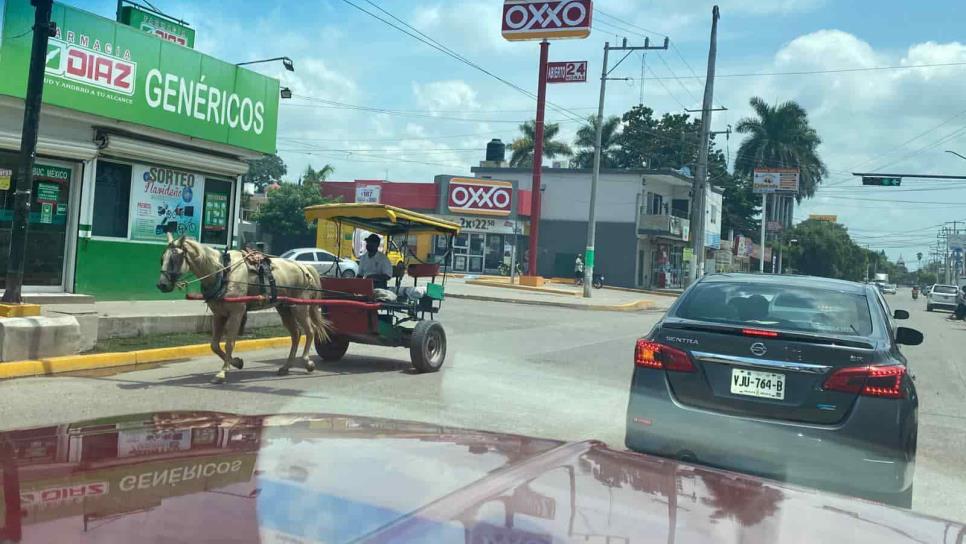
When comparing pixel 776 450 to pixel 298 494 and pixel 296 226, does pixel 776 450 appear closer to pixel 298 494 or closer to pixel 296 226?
pixel 298 494

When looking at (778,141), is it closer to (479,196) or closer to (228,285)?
(479,196)

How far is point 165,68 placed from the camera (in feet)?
48.8

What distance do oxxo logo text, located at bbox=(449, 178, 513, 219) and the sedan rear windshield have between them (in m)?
39.8

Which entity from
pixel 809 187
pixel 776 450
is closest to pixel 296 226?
pixel 776 450

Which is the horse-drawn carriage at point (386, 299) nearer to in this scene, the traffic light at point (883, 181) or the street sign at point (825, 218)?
the traffic light at point (883, 181)

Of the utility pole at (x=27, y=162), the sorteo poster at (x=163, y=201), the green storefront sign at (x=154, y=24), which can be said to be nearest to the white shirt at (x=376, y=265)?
the utility pole at (x=27, y=162)

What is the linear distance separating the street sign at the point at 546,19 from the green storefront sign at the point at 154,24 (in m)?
21.2

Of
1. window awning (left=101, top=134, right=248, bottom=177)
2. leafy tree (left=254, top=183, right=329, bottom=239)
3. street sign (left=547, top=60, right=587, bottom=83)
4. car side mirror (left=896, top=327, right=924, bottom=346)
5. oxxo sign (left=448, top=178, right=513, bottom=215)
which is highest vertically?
street sign (left=547, top=60, right=587, bottom=83)

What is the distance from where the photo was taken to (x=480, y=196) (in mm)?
45750

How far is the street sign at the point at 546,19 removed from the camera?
35.4 m

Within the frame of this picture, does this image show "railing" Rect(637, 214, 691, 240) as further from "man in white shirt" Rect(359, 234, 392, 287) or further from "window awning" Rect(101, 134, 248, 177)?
"man in white shirt" Rect(359, 234, 392, 287)

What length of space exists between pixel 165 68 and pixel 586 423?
11261 millimetres

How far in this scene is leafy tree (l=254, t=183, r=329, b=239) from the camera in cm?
4831

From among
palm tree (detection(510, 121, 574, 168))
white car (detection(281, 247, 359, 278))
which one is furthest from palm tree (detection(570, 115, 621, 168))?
white car (detection(281, 247, 359, 278))
